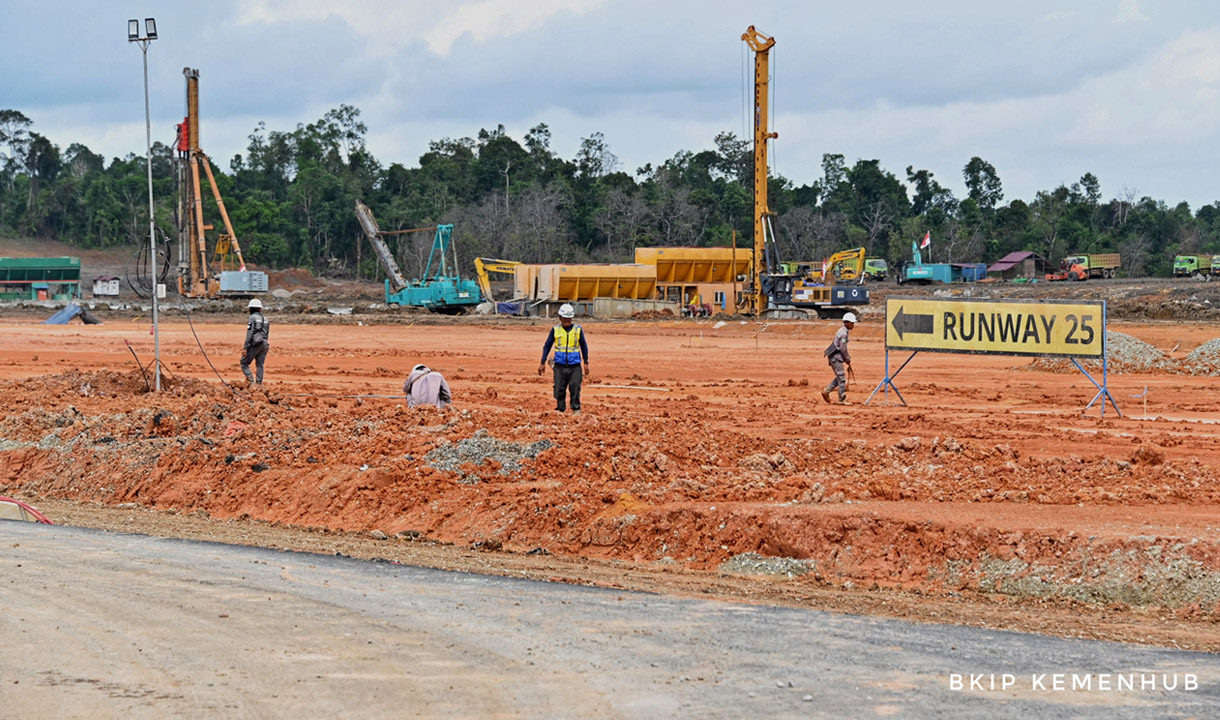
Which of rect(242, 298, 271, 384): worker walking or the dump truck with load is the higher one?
the dump truck with load

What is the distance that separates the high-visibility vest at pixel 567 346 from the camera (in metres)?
15.6

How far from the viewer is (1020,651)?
7.00 m

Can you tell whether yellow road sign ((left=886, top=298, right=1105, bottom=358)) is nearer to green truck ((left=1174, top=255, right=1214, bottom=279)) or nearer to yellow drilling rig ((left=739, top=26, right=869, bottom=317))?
yellow drilling rig ((left=739, top=26, right=869, bottom=317))

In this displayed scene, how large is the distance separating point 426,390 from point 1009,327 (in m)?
8.45

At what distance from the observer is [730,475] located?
12680 mm

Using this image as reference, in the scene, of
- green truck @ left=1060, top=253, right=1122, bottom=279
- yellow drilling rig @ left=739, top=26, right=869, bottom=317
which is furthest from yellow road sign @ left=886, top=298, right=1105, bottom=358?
green truck @ left=1060, top=253, right=1122, bottom=279

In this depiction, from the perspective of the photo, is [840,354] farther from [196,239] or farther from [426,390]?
[196,239]

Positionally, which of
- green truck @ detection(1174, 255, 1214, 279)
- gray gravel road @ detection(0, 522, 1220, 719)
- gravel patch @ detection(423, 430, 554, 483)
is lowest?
gray gravel road @ detection(0, 522, 1220, 719)

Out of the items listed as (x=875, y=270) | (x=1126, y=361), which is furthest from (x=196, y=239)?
(x=1126, y=361)

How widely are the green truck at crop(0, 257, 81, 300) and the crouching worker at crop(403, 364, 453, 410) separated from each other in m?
59.4

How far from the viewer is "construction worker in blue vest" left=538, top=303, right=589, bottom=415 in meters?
15.6

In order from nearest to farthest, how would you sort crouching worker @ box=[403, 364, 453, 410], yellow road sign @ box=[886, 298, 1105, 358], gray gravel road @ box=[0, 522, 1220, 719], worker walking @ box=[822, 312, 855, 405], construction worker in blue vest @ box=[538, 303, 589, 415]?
gray gravel road @ box=[0, 522, 1220, 719]
construction worker in blue vest @ box=[538, 303, 589, 415]
crouching worker @ box=[403, 364, 453, 410]
yellow road sign @ box=[886, 298, 1105, 358]
worker walking @ box=[822, 312, 855, 405]

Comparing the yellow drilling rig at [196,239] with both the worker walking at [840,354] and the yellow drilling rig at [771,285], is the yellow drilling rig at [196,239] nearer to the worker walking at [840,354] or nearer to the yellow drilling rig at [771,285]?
the yellow drilling rig at [771,285]

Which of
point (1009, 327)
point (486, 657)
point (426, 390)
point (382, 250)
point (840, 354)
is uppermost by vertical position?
point (382, 250)
